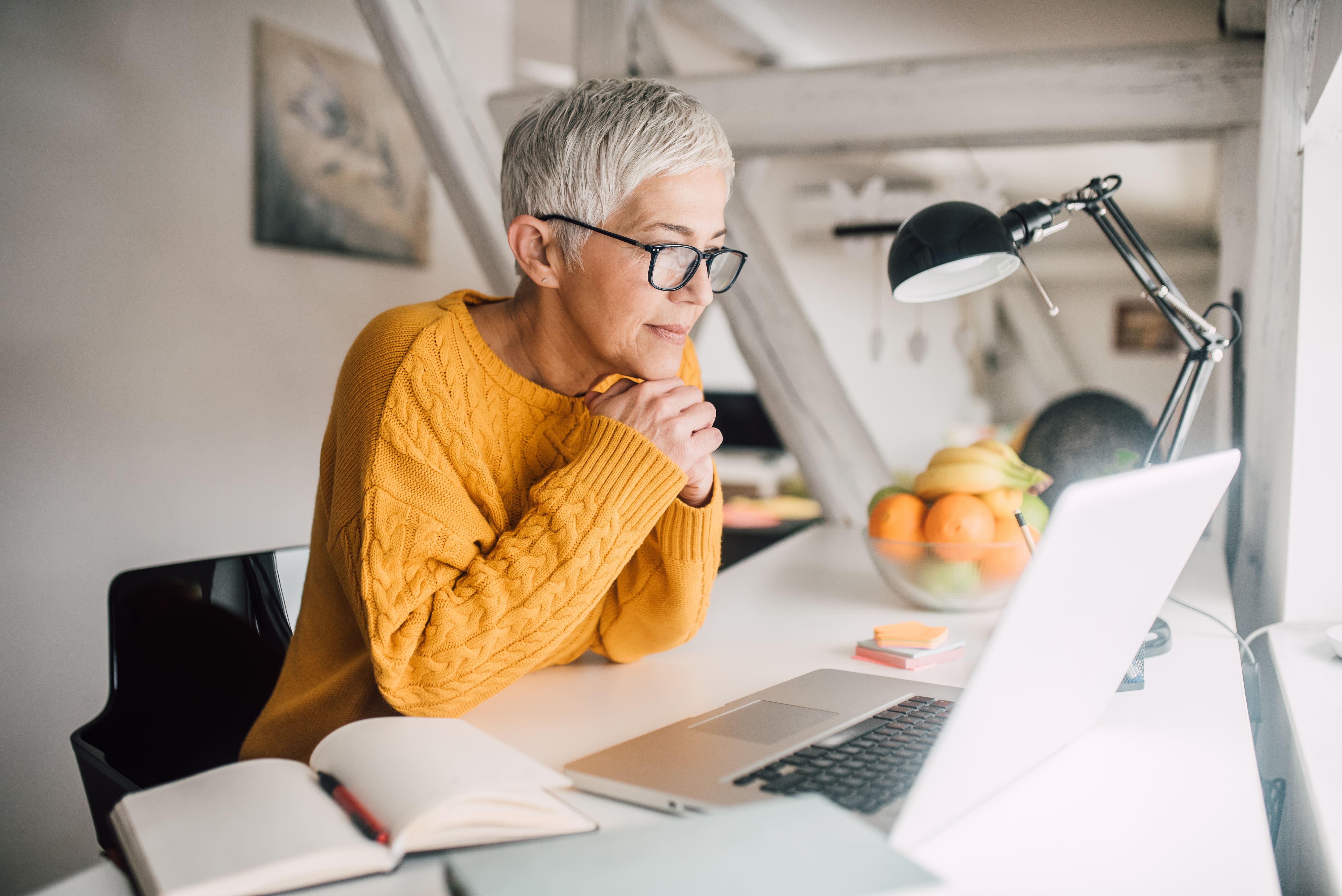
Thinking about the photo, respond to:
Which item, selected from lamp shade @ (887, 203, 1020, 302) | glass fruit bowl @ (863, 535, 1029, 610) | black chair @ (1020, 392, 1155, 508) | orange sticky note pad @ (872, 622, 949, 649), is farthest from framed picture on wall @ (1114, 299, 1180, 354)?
orange sticky note pad @ (872, 622, 949, 649)

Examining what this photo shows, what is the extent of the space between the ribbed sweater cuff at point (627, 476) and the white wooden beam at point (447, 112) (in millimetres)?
1169

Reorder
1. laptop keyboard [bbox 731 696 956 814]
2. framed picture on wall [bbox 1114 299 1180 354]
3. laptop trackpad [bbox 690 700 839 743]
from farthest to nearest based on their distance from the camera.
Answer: framed picture on wall [bbox 1114 299 1180 354] < laptop trackpad [bbox 690 700 839 743] < laptop keyboard [bbox 731 696 956 814]

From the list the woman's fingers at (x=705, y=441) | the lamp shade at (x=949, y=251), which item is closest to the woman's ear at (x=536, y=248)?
the woman's fingers at (x=705, y=441)

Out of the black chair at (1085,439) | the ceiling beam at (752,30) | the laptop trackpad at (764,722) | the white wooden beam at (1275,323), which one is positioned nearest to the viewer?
the laptop trackpad at (764,722)

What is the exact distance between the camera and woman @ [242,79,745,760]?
941mm

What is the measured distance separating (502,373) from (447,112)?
115 centimetres

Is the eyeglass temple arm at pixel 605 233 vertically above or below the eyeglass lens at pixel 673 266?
above

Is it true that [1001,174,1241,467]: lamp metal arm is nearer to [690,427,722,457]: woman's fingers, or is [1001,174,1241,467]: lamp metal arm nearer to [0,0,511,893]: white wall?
[690,427,722,457]: woman's fingers

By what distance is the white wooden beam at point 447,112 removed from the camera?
77.2 inches

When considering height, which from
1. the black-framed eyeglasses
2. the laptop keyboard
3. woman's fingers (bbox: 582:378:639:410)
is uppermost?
the black-framed eyeglasses

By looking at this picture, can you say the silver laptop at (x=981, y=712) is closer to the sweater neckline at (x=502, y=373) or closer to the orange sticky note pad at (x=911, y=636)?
the orange sticky note pad at (x=911, y=636)

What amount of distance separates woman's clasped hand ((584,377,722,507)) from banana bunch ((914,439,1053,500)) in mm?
416

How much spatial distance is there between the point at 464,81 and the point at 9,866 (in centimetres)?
195

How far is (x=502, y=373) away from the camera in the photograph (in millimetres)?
1108
